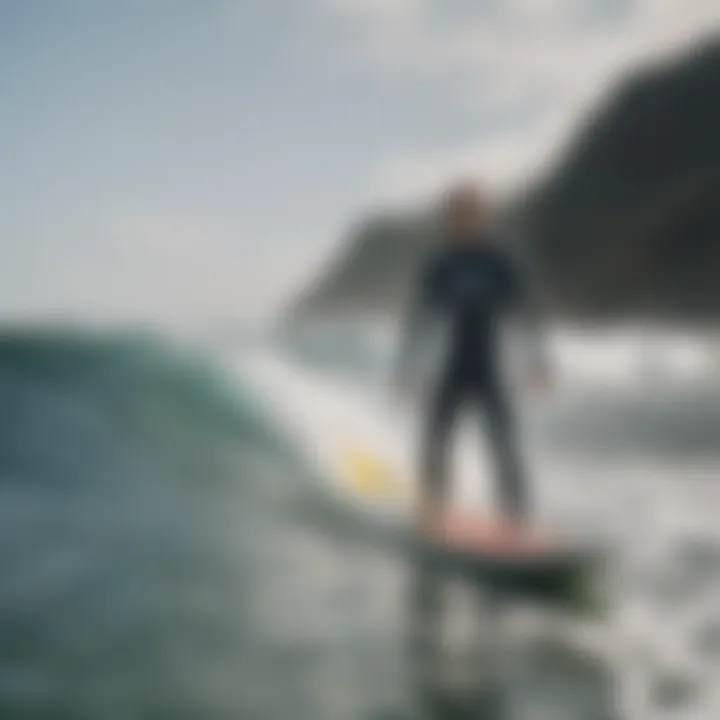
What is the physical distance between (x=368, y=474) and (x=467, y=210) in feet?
1.69

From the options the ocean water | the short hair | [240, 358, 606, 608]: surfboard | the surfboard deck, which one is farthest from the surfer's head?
the surfboard deck

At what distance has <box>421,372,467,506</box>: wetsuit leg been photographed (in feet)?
6.03

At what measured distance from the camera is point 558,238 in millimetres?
1824

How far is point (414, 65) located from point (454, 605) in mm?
950

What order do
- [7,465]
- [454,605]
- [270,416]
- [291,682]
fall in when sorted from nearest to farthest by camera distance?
[291,682], [454,605], [7,465], [270,416]

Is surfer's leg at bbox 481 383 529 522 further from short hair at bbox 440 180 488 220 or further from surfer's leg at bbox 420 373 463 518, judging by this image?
short hair at bbox 440 180 488 220

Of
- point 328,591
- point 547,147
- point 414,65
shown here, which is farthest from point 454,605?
point 414,65

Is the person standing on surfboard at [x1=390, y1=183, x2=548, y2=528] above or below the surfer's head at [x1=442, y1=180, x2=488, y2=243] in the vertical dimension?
below

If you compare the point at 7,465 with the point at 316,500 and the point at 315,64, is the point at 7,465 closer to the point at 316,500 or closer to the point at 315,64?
the point at 316,500

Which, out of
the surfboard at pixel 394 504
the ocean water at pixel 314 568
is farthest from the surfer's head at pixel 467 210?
the surfboard at pixel 394 504

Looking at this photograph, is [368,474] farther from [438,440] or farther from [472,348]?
[472,348]

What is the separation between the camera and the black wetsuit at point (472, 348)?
1.81 m

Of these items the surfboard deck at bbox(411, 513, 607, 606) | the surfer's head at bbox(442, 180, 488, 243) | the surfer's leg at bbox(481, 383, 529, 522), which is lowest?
the surfboard deck at bbox(411, 513, 607, 606)

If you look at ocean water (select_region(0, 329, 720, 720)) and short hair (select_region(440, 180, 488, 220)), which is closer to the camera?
ocean water (select_region(0, 329, 720, 720))
